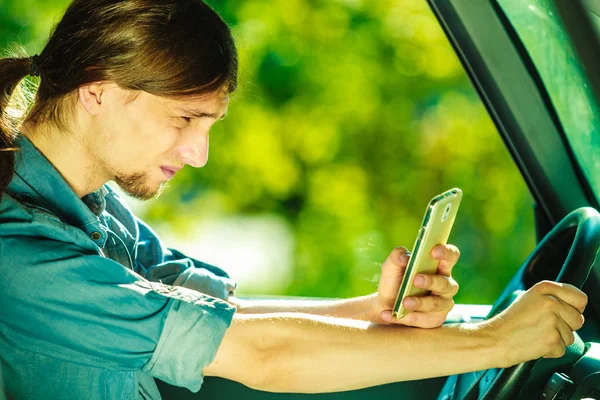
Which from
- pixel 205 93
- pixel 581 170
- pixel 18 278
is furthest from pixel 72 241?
pixel 581 170

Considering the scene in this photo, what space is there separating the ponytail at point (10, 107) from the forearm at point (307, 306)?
650mm

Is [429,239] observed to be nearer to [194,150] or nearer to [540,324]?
[540,324]

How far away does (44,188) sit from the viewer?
1.44 meters

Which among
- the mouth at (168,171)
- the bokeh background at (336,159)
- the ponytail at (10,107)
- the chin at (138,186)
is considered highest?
the ponytail at (10,107)

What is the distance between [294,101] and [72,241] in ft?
8.23

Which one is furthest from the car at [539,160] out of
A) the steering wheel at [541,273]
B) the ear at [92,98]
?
the ear at [92,98]

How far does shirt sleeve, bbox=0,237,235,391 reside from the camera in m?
1.23

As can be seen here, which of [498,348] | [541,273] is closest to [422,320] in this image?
[498,348]

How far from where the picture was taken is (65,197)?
1.46m

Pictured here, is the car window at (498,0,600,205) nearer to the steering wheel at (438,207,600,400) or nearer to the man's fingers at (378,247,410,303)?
the steering wheel at (438,207,600,400)

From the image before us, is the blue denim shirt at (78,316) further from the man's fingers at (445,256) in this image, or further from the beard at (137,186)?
the man's fingers at (445,256)

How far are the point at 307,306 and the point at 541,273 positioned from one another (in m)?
0.54

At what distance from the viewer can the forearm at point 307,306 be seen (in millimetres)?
1741

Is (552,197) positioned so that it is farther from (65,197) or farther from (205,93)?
(65,197)
